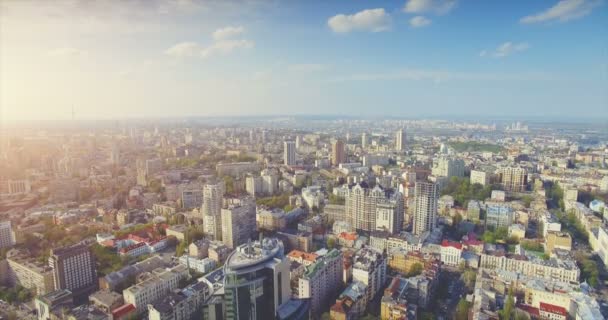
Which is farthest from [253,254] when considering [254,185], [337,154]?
[337,154]

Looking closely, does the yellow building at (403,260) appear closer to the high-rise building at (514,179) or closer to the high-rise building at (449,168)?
the high-rise building at (514,179)

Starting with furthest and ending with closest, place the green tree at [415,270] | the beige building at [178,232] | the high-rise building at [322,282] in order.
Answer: the beige building at [178,232] < the green tree at [415,270] < the high-rise building at [322,282]

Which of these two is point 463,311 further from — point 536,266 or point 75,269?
point 75,269

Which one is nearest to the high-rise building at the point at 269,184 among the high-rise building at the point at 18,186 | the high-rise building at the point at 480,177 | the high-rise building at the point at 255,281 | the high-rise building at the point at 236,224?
the high-rise building at the point at 236,224

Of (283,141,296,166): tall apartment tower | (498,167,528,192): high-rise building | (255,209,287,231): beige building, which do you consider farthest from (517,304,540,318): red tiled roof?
(283,141,296,166): tall apartment tower

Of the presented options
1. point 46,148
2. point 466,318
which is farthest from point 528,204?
point 46,148

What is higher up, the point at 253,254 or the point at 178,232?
the point at 253,254
